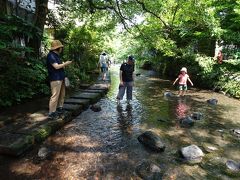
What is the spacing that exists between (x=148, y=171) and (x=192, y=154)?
1.36 metres

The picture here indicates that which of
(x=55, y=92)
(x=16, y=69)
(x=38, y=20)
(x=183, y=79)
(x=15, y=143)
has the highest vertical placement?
(x=38, y=20)

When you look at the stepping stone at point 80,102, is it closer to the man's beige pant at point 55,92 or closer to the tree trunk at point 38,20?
the man's beige pant at point 55,92

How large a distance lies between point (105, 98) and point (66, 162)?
291 inches

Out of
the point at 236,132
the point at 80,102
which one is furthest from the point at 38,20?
the point at 236,132

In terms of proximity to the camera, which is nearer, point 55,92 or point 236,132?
point 55,92

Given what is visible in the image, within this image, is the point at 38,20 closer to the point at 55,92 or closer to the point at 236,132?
the point at 55,92

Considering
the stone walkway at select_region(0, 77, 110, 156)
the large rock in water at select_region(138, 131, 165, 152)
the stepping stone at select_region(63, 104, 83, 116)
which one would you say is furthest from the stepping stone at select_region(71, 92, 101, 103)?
the large rock in water at select_region(138, 131, 165, 152)

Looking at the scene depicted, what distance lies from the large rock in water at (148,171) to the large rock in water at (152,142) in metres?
0.90

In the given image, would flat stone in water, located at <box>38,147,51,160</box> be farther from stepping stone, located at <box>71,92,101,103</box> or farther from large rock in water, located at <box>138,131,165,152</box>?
stepping stone, located at <box>71,92,101,103</box>

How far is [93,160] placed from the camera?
548 centimetres

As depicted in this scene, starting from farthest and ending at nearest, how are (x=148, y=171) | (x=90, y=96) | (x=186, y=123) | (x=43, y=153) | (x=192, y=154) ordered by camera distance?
(x=90, y=96) → (x=186, y=123) → (x=192, y=154) → (x=43, y=153) → (x=148, y=171)

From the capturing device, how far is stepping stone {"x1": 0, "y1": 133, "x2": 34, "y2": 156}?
17.4 ft

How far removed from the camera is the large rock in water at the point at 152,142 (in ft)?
20.1

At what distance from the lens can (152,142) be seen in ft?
20.5
